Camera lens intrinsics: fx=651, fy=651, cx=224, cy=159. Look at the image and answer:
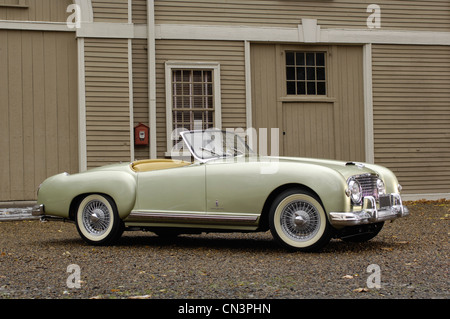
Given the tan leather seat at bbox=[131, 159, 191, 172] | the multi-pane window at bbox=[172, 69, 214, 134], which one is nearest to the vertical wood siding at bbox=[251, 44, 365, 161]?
Result: the multi-pane window at bbox=[172, 69, 214, 134]

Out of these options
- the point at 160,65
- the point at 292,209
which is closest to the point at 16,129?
the point at 160,65

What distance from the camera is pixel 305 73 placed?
45.8ft

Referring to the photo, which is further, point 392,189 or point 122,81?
point 122,81

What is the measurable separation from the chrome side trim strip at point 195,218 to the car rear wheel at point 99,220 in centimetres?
23

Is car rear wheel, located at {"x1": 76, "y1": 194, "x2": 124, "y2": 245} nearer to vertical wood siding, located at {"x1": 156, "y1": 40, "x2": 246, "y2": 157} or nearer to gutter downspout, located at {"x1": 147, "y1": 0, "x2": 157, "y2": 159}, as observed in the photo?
gutter downspout, located at {"x1": 147, "y1": 0, "x2": 157, "y2": 159}

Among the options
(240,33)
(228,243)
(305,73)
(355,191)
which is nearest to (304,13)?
(305,73)

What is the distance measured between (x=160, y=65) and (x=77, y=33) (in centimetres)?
173

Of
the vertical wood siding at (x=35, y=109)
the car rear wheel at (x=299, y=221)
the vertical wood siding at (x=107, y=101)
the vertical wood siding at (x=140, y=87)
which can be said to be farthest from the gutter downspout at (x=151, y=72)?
the car rear wheel at (x=299, y=221)

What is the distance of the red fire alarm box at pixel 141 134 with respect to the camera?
1273 cm

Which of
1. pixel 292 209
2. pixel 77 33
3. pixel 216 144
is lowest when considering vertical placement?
pixel 292 209

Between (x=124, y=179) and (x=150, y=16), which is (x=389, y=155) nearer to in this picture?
(x=150, y=16)

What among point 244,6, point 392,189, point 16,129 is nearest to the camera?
point 392,189

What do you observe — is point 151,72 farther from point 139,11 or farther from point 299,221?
point 299,221

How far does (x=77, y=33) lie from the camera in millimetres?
12391
